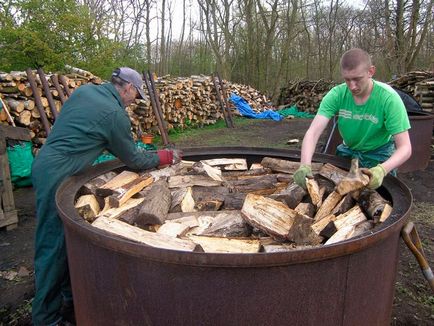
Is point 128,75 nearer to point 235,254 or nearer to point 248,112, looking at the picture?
point 235,254

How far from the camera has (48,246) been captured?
2.70 m

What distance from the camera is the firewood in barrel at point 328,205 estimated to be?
7.50ft

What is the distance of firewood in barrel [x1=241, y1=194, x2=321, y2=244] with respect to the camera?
6.38 feet

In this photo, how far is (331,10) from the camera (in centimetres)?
2195

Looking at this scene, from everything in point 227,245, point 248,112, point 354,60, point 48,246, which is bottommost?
point 48,246

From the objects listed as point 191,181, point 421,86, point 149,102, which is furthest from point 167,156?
A: point 421,86

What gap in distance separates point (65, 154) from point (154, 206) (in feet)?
2.73

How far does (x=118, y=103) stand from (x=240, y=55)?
58.2 ft

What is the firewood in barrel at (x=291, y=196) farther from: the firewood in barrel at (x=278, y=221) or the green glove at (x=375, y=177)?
the green glove at (x=375, y=177)

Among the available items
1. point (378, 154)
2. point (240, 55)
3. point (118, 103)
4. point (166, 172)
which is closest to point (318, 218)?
point (378, 154)

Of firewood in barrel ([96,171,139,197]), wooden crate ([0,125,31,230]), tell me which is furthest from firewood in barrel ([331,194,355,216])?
wooden crate ([0,125,31,230])

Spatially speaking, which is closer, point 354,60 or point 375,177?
→ point 375,177

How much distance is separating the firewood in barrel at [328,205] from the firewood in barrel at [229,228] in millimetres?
443

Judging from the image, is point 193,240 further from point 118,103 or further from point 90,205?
point 118,103
